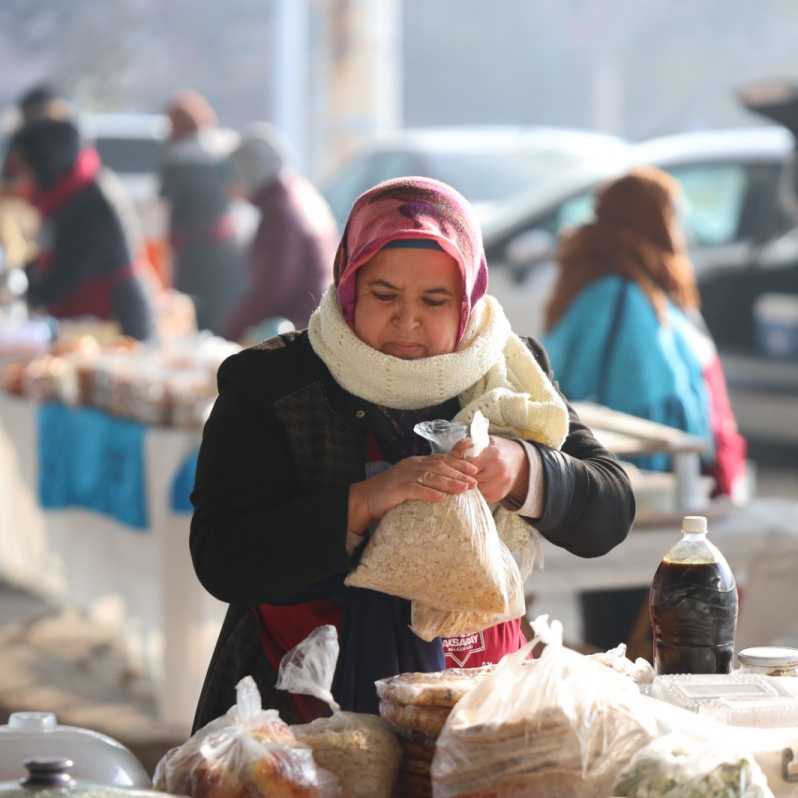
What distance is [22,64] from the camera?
1836 centimetres

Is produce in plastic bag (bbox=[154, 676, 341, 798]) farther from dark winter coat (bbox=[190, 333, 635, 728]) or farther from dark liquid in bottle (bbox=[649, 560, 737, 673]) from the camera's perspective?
dark liquid in bottle (bbox=[649, 560, 737, 673])

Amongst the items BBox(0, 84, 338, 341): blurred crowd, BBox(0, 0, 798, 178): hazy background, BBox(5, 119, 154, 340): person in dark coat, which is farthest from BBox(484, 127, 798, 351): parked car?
BBox(0, 0, 798, 178): hazy background

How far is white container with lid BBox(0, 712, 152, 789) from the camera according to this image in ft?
5.66

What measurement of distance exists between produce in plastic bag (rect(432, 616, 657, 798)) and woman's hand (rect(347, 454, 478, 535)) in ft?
1.00

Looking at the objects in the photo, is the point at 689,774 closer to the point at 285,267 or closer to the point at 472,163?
the point at 285,267

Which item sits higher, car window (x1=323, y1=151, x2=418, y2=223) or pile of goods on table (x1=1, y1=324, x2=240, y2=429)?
car window (x1=323, y1=151, x2=418, y2=223)

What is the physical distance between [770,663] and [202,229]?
9.27 m

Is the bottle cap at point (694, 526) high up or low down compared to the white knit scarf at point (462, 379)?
down

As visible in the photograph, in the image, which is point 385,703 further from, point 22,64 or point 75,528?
point 22,64

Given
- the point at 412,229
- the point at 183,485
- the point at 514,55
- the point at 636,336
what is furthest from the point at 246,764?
the point at 514,55

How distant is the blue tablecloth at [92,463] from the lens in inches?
214

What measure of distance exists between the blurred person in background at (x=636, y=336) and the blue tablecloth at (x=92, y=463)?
1.35 metres

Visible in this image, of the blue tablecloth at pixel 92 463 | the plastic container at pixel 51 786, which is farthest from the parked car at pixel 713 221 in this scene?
the plastic container at pixel 51 786

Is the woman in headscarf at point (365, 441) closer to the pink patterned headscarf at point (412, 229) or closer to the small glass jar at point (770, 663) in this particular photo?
the pink patterned headscarf at point (412, 229)
